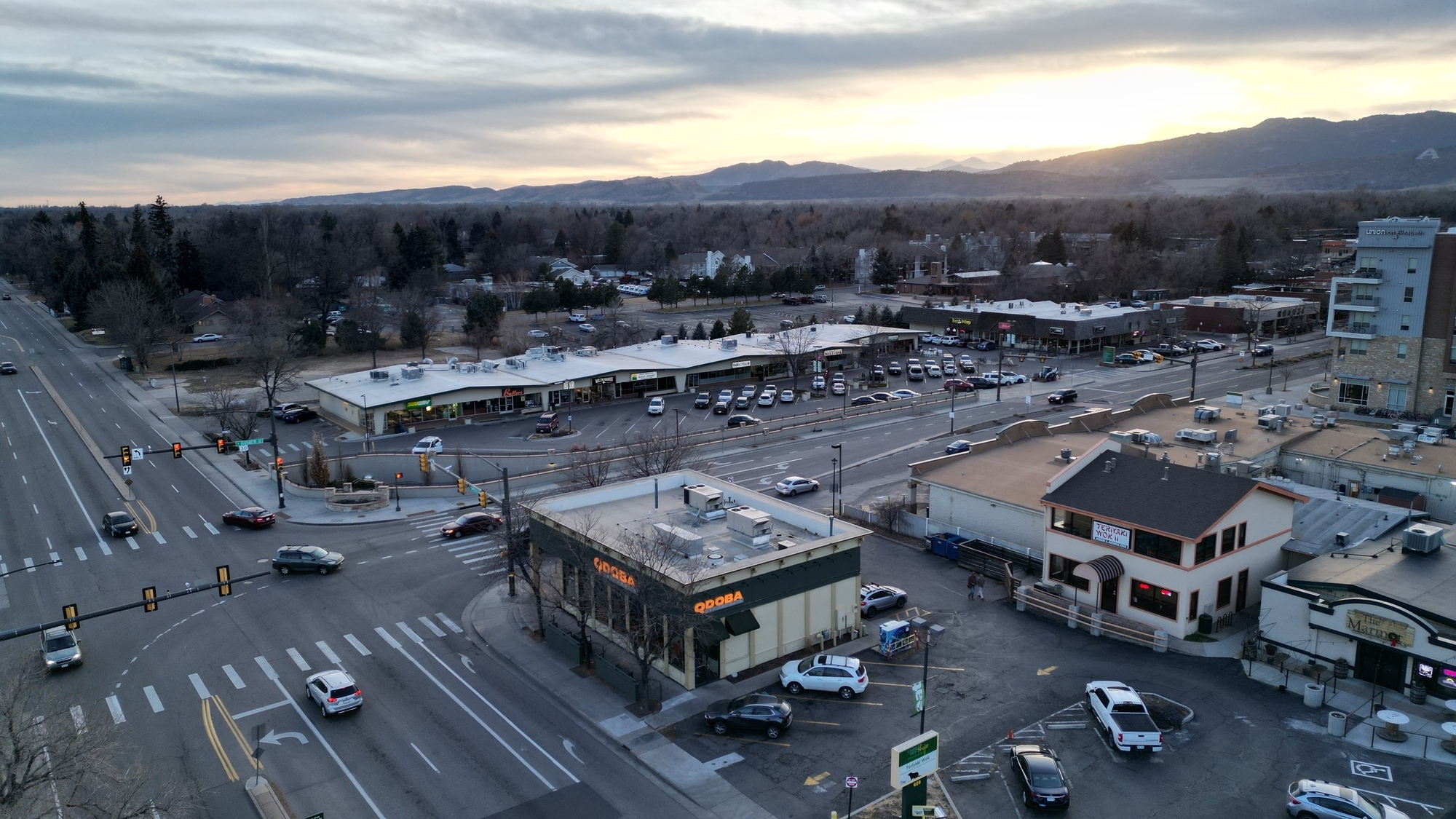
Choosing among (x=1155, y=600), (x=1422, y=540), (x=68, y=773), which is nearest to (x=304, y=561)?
(x=68, y=773)

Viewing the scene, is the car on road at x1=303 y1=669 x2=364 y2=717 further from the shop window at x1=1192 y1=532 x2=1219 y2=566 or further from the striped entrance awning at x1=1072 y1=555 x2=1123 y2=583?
the shop window at x1=1192 y1=532 x2=1219 y2=566

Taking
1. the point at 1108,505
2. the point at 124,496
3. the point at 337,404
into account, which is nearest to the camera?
the point at 1108,505

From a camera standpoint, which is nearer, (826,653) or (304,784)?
(304,784)

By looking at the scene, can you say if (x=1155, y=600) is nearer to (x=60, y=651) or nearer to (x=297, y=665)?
(x=297, y=665)

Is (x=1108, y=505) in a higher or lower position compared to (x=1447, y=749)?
higher

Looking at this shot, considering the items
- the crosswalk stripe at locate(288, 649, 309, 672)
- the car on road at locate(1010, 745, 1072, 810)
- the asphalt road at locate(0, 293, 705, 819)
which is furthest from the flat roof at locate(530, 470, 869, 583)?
the car on road at locate(1010, 745, 1072, 810)

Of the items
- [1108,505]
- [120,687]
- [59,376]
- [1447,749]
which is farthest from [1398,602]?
[59,376]

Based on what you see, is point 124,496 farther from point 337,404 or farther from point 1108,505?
point 1108,505
